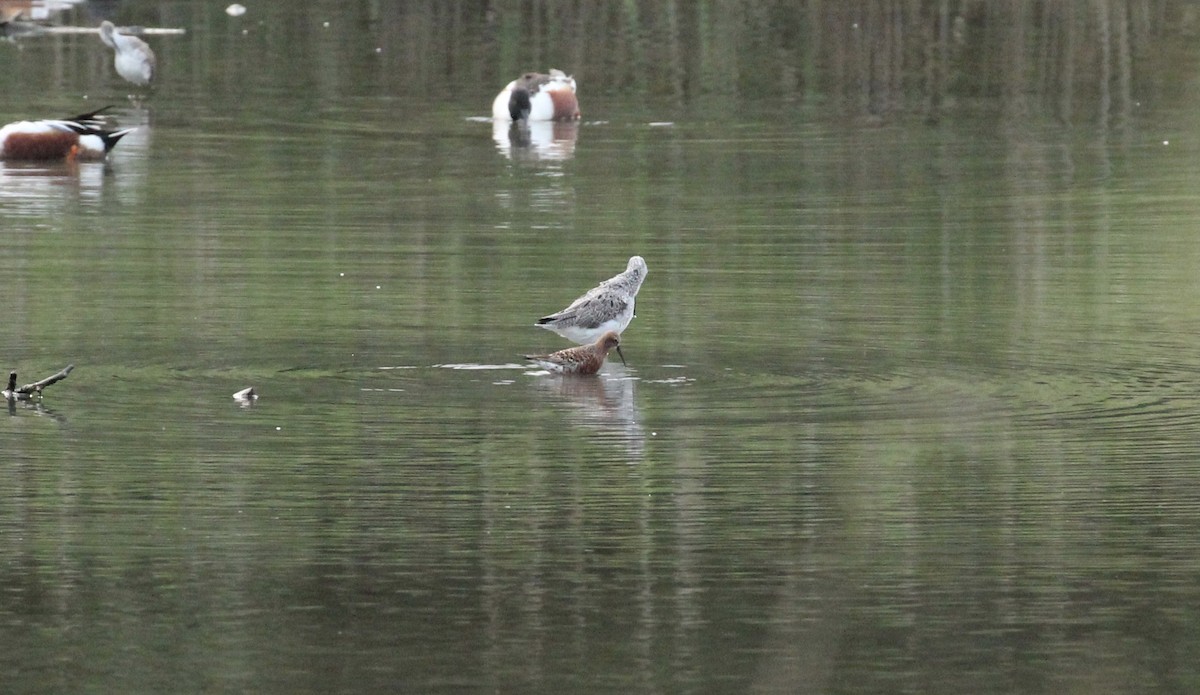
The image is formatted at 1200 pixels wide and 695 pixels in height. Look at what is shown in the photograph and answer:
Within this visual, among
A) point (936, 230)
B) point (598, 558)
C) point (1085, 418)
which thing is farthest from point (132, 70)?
point (598, 558)

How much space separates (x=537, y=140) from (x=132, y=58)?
→ 5.42 m

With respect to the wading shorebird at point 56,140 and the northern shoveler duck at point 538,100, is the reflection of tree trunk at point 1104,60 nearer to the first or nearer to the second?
the northern shoveler duck at point 538,100

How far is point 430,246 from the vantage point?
666 inches

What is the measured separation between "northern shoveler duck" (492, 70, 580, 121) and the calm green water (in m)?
3.32

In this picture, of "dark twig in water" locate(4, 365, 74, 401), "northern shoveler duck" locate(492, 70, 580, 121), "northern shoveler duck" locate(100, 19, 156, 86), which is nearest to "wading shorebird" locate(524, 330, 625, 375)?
"dark twig in water" locate(4, 365, 74, 401)

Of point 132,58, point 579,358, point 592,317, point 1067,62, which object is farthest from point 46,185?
point 1067,62

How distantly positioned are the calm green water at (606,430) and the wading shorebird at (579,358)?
11 centimetres

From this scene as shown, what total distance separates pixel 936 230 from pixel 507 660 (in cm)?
1117

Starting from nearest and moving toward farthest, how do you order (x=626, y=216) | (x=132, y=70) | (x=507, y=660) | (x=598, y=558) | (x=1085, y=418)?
(x=507, y=660) < (x=598, y=558) < (x=1085, y=418) < (x=626, y=216) < (x=132, y=70)

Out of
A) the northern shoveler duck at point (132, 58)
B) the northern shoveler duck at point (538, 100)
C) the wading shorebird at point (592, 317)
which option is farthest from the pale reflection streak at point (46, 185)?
the wading shorebird at point (592, 317)

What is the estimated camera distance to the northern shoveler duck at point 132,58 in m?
27.4

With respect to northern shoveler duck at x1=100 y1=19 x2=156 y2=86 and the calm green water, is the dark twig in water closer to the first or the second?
the calm green water

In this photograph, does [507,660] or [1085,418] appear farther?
[1085,418]

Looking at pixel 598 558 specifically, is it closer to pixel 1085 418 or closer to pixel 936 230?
pixel 1085 418
